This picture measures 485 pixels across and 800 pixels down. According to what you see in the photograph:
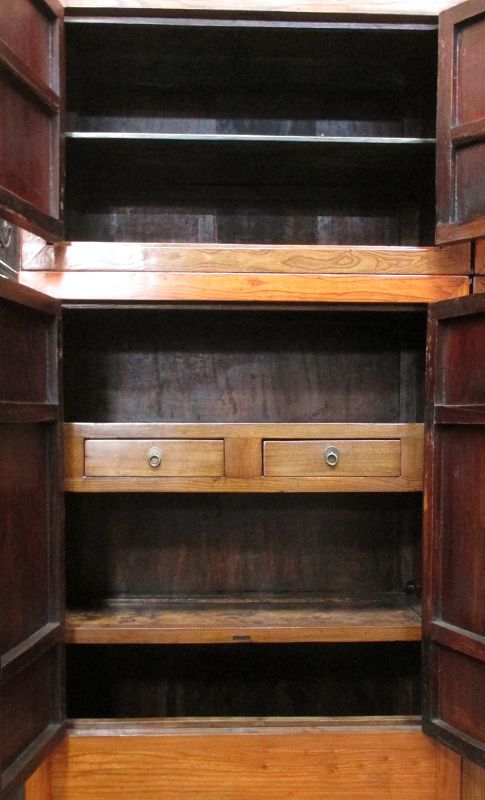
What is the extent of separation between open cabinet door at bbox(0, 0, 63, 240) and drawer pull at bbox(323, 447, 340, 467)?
0.77m

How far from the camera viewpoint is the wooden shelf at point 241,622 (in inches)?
57.4

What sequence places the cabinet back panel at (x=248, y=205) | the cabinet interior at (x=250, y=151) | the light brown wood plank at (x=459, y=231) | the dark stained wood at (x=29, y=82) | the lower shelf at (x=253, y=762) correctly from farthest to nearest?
1. the cabinet back panel at (x=248, y=205)
2. the cabinet interior at (x=250, y=151)
3. the lower shelf at (x=253, y=762)
4. the light brown wood plank at (x=459, y=231)
5. the dark stained wood at (x=29, y=82)

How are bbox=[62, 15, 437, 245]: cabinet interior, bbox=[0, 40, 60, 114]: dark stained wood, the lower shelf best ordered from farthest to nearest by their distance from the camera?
1. bbox=[62, 15, 437, 245]: cabinet interior
2. the lower shelf
3. bbox=[0, 40, 60, 114]: dark stained wood

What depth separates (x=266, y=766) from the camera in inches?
54.4

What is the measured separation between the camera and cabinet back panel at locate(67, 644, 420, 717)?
5.74ft

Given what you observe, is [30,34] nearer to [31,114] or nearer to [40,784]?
[31,114]

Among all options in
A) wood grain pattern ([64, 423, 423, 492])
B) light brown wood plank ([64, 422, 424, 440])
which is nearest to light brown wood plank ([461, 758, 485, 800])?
wood grain pattern ([64, 423, 423, 492])

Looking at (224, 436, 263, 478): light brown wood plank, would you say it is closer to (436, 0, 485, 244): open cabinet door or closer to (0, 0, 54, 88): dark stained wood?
(436, 0, 485, 244): open cabinet door

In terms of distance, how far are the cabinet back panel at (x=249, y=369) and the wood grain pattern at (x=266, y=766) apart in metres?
0.79

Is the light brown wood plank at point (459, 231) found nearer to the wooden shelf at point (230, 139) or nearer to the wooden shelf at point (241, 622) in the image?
the wooden shelf at point (230, 139)

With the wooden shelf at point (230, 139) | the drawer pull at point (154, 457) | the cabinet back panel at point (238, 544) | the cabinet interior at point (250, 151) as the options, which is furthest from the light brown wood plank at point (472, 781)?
the wooden shelf at point (230, 139)

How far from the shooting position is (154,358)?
1.73 metres

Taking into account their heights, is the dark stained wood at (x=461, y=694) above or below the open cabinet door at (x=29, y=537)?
below

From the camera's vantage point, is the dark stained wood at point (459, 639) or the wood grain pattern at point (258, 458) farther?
the wood grain pattern at point (258, 458)
